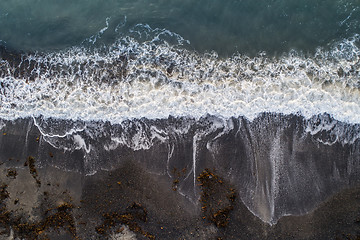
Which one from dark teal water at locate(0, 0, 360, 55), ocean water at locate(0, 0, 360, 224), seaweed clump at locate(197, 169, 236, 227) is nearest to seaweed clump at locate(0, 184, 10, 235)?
ocean water at locate(0, 0, 360, 224)

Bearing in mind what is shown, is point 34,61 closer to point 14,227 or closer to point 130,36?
point 130,36

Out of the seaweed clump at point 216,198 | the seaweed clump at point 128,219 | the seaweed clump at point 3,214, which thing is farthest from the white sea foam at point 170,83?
the seaweed clump at point 128,219

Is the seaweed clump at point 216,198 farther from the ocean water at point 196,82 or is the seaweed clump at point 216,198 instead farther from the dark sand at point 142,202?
the ocean water at point 196,82

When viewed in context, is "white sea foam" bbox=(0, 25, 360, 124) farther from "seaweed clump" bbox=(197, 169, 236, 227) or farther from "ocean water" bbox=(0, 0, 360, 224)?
"seaweed clump" bbox=(197, 169, 236, 227)

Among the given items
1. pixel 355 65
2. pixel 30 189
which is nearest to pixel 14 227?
pixel 30 189

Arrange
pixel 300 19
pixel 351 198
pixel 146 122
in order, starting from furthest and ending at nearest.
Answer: pixel 300 19 < pixel 146 122 < pixel 351 198
